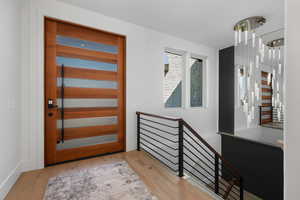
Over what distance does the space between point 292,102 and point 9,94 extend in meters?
2.46

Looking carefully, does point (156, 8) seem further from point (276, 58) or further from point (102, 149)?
point (102, 149)

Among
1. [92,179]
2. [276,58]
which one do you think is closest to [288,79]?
[92,179]

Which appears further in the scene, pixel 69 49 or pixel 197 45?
pixel 197 45

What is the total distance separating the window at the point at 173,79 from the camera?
320 cm

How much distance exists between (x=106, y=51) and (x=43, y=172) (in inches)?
85.0

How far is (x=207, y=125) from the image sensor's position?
12.2ft

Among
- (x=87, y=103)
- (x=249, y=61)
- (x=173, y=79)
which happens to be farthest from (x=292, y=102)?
A: (x=249, y=61)

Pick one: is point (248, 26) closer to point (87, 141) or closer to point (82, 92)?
point (82, 92)

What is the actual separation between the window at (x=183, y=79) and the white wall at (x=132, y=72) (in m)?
0.18

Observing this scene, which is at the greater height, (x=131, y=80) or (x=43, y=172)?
(x=131, y=80)

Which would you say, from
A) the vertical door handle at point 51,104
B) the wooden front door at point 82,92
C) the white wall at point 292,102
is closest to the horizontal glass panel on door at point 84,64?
the wooden front door at point 82,92

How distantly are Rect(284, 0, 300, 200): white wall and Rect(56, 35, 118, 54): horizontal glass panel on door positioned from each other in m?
2.40

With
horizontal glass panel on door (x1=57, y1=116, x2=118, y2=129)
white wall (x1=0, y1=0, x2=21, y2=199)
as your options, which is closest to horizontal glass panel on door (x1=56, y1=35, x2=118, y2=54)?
white wall (x1=0, y1=0, x2=21, y2=199)

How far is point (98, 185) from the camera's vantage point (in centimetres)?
157
